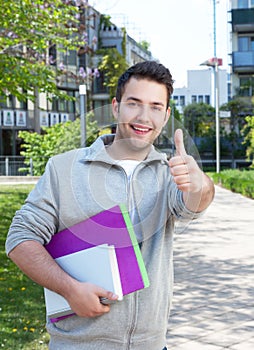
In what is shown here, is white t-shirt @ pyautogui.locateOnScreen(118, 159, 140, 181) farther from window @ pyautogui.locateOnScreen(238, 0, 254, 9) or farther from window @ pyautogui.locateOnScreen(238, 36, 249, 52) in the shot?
window @ pyautogui.locateOnScreen(238, 36, 249, 52)

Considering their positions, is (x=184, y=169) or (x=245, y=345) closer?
(x=184, y=169)

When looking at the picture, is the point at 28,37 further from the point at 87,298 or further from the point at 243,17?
the point at 243,17

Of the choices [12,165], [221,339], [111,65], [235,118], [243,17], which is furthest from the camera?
[235,118]

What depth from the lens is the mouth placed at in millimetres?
1851

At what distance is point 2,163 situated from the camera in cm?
3578

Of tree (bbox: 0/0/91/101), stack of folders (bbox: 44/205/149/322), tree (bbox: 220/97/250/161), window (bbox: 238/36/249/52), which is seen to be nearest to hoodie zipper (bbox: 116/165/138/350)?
stack of folders (bbox: 44/205/149/322)

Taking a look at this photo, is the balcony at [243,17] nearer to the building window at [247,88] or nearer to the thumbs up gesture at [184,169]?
the building window at [247,88]

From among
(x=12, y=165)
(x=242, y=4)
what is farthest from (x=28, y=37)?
(x=242, y=4)

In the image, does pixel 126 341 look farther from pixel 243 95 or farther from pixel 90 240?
pixel 243 95

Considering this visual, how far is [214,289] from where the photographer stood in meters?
7.36

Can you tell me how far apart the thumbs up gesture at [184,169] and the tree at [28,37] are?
9254 mm

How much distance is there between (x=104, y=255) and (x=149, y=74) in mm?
502

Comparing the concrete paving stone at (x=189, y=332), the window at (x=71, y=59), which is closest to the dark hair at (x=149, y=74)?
the concrete paving stone at (x=189, y=332)

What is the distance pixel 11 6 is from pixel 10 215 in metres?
4.47
